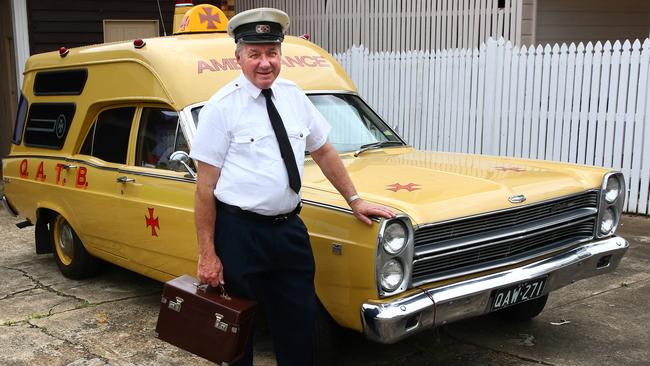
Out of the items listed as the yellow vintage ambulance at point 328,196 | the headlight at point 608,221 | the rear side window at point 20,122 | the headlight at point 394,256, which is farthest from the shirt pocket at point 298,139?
the rear side window at point 20,122

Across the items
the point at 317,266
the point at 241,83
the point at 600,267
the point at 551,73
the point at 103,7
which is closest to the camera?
the point at 241,83

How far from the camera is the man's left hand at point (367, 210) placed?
352cm

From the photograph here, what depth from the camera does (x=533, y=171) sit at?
4562 millimetres

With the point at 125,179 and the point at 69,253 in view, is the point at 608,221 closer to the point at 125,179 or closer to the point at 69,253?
the point at 125,179

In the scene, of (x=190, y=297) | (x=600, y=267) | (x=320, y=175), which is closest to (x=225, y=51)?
(x=320, y=175)

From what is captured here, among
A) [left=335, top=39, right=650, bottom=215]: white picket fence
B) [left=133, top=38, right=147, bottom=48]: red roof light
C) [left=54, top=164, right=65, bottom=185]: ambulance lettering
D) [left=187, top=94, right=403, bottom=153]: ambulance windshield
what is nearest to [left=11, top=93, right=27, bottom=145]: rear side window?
[left=54, top=164, right=65, bottom=185]: ambulance lettering

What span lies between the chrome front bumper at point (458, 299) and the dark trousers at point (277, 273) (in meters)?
0.34

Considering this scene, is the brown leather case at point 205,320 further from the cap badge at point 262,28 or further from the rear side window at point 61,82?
the rear side window at point 61,82

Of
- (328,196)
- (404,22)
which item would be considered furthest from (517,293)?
(404,22)

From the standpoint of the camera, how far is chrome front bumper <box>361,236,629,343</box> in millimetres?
3506

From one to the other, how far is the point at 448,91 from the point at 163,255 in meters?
5.88

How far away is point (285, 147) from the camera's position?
329 centimetres

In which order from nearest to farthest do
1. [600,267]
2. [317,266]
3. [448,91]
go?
[317,266] → [600,267] → [448,91]

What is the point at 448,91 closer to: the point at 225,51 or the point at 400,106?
the point at 400,106
